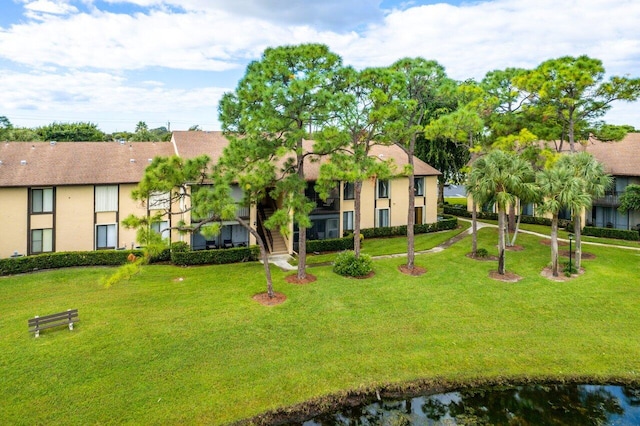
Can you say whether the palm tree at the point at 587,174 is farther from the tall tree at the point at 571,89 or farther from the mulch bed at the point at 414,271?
the mulch bed at the point at 414,271

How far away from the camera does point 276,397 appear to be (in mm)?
12211

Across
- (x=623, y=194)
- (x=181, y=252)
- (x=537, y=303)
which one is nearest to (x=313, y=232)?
(x=181, y=252)

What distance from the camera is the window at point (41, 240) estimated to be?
24953 millimetres

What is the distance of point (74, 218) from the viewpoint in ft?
84.0

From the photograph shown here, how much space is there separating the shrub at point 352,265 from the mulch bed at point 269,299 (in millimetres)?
4618

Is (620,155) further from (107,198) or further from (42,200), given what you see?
(42,200)

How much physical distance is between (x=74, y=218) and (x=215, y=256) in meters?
9.77

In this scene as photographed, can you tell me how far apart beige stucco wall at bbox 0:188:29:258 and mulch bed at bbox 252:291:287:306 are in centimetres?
1655

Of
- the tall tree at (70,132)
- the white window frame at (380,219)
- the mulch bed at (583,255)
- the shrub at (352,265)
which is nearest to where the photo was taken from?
the shrub at (352,265)

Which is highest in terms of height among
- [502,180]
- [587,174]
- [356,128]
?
[356,128]

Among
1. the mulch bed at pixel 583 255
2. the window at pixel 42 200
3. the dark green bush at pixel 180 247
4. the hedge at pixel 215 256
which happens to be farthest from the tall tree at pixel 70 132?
the mulch bed at pixel 583 255

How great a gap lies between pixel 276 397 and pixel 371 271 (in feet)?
40.7

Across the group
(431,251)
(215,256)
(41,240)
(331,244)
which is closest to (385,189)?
(431,251)

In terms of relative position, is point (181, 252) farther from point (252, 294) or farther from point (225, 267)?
point (252, 294)
